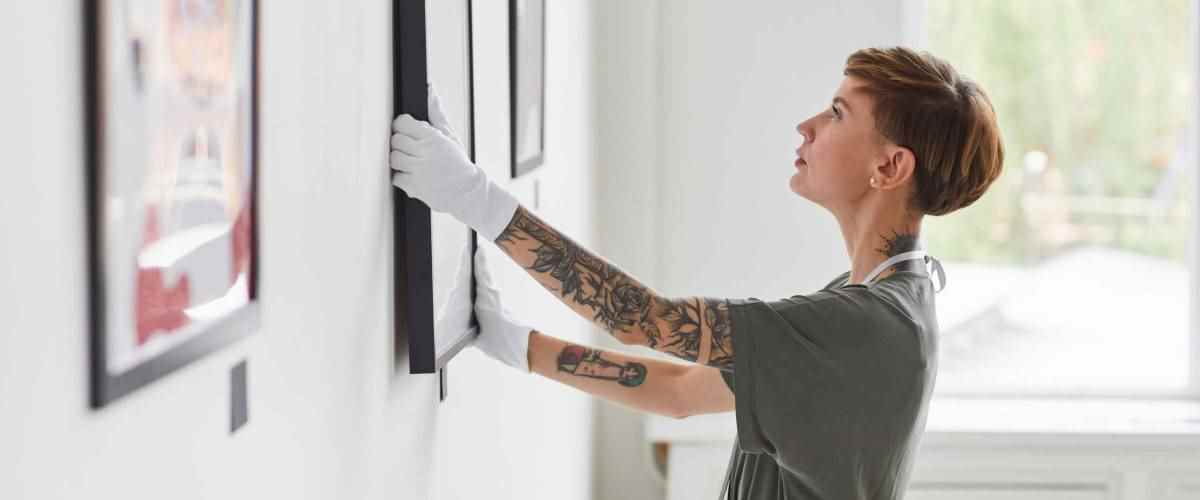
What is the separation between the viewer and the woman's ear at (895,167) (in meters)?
1.36

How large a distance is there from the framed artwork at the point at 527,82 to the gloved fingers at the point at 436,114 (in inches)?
20.4

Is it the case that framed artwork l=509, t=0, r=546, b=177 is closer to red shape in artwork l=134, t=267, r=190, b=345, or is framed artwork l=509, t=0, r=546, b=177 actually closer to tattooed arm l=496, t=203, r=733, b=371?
tattooed arm l=496, t=203, r=733, b=371

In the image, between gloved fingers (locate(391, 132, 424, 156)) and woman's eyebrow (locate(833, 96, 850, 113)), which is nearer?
gloved fingers (locate(391, 132, 424, 156))

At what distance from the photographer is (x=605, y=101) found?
299 centimetres

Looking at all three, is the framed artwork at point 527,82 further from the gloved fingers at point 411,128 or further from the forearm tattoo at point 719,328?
the gloved fingers at point 411,128

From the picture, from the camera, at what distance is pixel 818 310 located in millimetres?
1231

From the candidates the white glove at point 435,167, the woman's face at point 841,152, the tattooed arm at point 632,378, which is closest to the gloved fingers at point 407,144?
the white glove at point 435,167

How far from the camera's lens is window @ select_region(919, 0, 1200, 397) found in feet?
10.5

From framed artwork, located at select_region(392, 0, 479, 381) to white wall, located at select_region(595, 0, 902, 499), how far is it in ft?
6.00

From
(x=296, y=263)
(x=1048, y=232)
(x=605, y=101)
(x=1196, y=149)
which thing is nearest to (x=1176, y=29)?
(x=1196, y=149)

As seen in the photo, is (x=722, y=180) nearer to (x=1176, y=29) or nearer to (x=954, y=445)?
(x=954, y=445)

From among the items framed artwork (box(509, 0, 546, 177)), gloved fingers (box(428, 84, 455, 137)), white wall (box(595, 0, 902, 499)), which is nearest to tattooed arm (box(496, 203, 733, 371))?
gloved fingers (box(428, 84, 455, 137))

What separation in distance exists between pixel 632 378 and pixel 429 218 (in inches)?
18.7

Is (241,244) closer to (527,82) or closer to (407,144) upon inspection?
(407,144)
